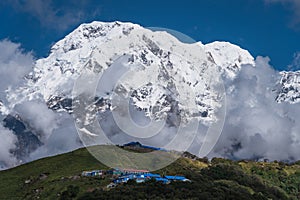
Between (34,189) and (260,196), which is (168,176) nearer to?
(260,196)

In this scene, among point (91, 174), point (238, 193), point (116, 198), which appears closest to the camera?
point (116, 198)

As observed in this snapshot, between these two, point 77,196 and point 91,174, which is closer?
point 77,196

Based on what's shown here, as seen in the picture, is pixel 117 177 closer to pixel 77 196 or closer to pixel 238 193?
pixel 77 196

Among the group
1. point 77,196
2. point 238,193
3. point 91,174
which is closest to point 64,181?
point 91,174

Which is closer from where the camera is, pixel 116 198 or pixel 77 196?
pixel 116 198

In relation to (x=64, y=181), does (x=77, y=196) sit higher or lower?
lower

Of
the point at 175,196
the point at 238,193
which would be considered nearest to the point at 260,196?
the point at 238,193

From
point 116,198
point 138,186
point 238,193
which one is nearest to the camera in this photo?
point 116,198

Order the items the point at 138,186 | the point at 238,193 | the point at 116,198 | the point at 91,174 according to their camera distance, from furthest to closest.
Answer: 1. the point at 91,174
2. the point at 238,193
3. the point at 138,186
4. the point at 116,198

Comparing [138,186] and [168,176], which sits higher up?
[168,176]
